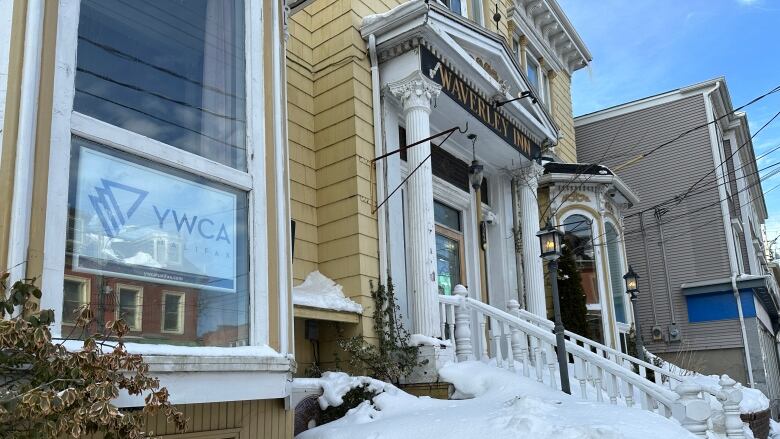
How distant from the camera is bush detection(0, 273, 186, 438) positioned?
110 inches

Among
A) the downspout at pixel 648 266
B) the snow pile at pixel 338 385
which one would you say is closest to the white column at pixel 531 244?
the snow pile at pixel 338 385

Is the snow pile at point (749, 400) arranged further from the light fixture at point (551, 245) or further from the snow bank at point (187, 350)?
the snow bank at point (187, 350)

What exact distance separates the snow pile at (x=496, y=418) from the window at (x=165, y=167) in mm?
1815

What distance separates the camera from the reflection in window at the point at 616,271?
16.0 m

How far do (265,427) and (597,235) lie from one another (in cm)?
1206

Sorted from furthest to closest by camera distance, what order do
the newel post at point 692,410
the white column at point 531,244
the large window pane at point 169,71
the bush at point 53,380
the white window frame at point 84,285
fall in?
the white column at point 531,244
the newel post at point 692,410
the large window pane at point 169,71
the white window frame at point 84,285
the bush at point 53,380

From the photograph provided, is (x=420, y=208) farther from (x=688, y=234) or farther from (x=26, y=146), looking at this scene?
(x=688, y=234)

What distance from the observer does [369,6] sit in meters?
9.69

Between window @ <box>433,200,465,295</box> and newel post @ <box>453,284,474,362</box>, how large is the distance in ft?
6.57

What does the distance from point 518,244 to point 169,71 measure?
9.03 meters

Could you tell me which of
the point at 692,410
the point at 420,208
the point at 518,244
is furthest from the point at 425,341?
the point at 518,244

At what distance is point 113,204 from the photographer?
3791mm

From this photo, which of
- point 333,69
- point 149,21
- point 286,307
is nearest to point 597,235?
point 333,69

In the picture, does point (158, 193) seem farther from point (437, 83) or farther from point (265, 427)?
point (437, 83)
